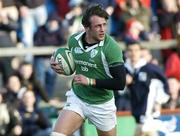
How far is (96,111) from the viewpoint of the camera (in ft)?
33.3

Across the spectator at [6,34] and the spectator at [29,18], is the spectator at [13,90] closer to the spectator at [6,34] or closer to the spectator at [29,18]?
the spectator at [6,34]

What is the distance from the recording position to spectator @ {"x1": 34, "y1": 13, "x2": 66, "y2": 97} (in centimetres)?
1434

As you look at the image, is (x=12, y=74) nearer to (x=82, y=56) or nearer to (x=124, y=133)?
(x=124, y=133)

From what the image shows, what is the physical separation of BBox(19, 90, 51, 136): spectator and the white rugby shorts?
2.99 metres

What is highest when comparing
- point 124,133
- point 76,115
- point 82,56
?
point 82,56

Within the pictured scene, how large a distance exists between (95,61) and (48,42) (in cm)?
468

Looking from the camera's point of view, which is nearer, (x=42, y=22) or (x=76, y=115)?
(x=76, y=115)

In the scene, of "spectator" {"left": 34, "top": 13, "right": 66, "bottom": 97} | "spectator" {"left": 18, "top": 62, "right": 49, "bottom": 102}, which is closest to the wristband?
"spectator" {"left": 18, "top": 62, "right": 49, "bottom": 102}

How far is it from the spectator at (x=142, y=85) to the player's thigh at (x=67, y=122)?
2.83m

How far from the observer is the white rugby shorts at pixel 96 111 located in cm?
1015

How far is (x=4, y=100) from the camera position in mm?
13164

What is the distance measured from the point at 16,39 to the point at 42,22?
0.52 meters

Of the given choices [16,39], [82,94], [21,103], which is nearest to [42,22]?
[16,39]

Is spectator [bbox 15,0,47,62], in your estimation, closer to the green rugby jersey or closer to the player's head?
the green rugby jersey
